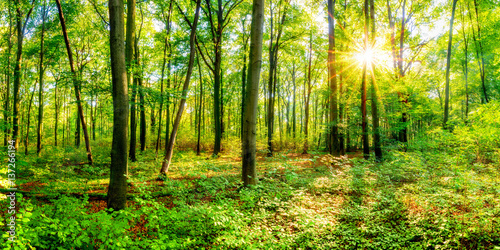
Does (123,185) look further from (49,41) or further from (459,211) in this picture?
(49,41)

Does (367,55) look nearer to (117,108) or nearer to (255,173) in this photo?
(255,173)

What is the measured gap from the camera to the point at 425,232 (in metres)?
3.64

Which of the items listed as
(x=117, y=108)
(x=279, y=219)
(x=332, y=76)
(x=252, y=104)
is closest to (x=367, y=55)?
(x=332, y=76)

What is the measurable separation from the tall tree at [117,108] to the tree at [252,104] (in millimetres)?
2845

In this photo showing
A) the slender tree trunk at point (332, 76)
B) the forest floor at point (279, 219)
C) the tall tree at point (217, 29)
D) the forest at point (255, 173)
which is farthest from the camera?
the tall tree at point (217, 29)

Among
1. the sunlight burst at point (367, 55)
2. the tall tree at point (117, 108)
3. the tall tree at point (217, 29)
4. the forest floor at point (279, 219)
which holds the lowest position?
the forest floor at point (279, 219)

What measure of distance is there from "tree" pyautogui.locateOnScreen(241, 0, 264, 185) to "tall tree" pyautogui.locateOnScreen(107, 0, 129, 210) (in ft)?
9.33

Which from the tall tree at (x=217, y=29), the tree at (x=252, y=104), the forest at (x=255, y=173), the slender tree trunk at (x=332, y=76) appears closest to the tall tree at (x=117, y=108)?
the forest at (x=255, y=173)

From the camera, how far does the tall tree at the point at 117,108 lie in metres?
4.08

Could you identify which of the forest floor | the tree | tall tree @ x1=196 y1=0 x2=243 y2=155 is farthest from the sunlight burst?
tall tree @ x1=196 y1=0 x2=243 y2=155

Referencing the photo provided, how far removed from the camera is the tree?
5.50 metres

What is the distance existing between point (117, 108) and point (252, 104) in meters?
3.16

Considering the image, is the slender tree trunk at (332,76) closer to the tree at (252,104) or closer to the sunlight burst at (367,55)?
the sunlight burst at (367,55)

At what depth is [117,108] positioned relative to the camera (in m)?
4.08
